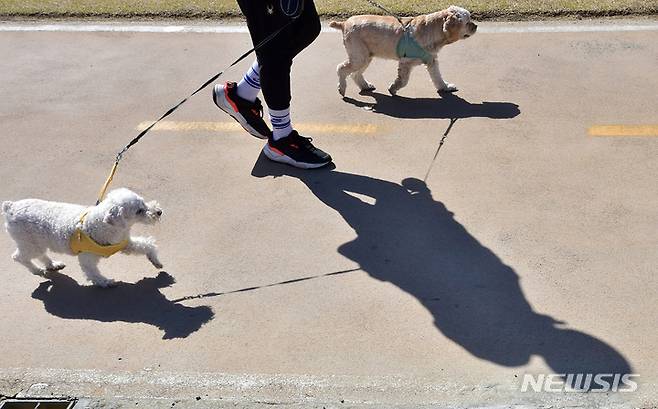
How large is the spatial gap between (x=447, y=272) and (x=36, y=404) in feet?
7.33

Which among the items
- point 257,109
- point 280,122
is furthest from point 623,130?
point 257,109

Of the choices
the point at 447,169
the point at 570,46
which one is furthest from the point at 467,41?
the point at 447,169

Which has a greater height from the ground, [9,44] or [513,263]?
[9,44]

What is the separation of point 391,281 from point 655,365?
1423 millimetres

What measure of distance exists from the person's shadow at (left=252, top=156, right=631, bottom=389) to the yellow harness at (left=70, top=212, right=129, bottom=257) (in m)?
1.32

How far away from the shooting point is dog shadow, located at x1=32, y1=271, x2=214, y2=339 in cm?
441

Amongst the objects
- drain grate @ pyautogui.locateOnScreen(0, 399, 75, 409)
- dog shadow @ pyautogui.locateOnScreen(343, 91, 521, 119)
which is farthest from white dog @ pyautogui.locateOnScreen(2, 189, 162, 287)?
dog shadow @ pyautogui.locateOnScreen(343, 91, 521, 119)

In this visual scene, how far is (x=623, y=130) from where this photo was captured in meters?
6.04

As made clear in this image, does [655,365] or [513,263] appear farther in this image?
[513,263]

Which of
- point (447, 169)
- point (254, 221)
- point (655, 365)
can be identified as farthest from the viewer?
point (447, 169)

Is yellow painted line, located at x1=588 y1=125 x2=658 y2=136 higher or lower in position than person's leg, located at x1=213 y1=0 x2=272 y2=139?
lower

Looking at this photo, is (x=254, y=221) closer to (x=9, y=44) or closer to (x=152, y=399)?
(x=152, y=399)

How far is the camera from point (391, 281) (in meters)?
4.61

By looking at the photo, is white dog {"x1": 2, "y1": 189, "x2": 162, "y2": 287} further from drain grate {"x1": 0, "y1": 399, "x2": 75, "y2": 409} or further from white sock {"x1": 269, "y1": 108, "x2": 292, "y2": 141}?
white sock {"x1": 269, "y1": 108, "x2": 292, "y2": 141}
